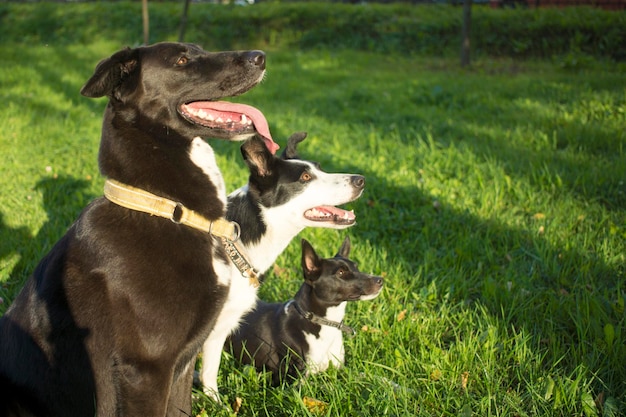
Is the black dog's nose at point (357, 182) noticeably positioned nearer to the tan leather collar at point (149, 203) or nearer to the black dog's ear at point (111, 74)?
the tan leather collar at point (149, 203)

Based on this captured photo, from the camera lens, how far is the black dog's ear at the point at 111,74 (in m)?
2.33

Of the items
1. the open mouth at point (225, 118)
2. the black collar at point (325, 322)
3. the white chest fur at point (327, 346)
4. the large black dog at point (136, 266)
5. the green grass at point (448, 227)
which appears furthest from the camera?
the black collar at point (325, 322)

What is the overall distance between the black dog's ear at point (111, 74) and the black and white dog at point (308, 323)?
156cm

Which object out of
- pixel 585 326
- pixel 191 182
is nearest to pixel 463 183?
pixel 585 326

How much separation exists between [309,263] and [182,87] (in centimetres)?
147

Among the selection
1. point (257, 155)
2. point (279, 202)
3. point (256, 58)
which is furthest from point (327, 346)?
point (256, 58)

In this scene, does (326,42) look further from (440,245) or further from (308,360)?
(308,360)

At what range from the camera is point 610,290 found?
376cm

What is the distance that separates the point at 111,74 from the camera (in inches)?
93.7

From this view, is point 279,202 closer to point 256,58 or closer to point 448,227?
point 256,58

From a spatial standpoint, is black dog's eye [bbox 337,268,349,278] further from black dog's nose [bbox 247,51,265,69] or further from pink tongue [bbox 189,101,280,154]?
black dog's nose [bbox 247,51,265,69]

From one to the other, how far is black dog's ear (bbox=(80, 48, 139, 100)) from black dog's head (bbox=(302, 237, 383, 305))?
5.10 feet

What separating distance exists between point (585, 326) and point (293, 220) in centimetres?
181

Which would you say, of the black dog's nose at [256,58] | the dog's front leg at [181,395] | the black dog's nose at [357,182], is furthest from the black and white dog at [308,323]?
the black dog's nose at [256,58]
